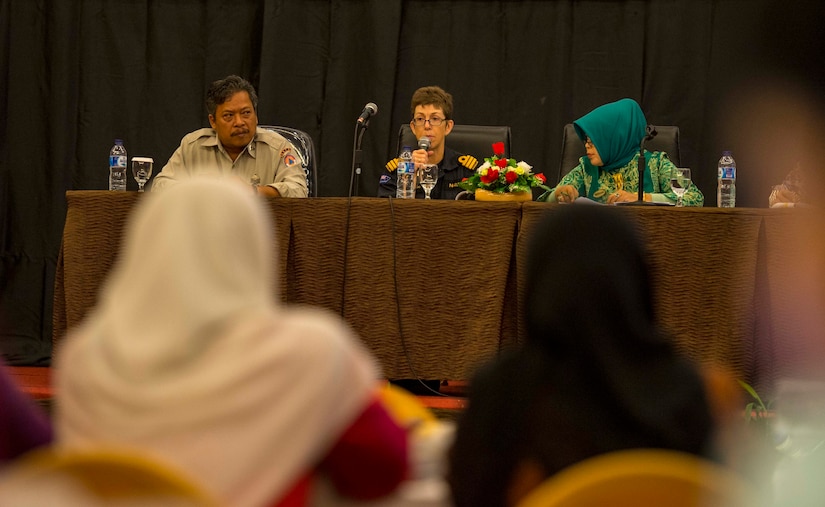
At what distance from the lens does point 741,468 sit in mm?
1452

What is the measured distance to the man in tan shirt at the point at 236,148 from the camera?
4.43m

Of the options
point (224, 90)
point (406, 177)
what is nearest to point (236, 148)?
point (224, 90)

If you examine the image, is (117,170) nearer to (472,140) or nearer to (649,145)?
(472,140)

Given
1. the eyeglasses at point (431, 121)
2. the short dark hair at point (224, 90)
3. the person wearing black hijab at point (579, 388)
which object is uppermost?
the short dark hair at point (224, 90)

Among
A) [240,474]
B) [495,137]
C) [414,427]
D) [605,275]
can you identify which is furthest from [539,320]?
[495,137]

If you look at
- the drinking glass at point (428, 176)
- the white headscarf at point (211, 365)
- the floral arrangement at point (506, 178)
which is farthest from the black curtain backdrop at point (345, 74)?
the white headscarf at point (211, 365)

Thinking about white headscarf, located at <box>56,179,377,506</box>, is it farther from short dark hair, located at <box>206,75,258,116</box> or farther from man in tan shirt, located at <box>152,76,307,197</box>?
short dark hair, located at <box>206,75,258,116</box>

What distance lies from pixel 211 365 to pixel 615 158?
3467 millimetres

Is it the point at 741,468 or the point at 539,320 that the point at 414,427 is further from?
the point at 741,468

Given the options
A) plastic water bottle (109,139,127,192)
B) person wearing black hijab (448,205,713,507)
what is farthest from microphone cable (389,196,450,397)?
person wearing black hijab (448,205,713,507)

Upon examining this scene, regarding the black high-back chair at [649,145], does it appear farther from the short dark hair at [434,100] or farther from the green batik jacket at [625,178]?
the short dark hair at [434,100]

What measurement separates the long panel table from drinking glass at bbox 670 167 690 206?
48cm

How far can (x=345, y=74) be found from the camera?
19.1 ft

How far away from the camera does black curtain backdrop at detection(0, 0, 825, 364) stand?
18.3ft
